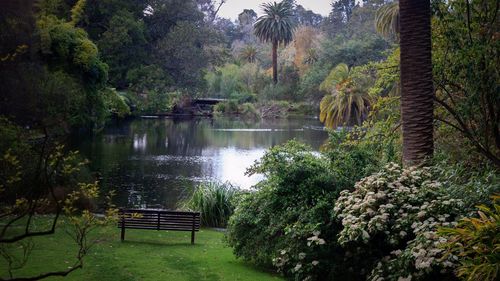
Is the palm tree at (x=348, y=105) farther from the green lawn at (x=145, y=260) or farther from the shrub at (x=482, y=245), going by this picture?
the shrub at (x=482, y=245)

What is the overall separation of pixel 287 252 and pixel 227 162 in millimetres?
21532

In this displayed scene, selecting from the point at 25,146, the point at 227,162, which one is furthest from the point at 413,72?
the point at 227,162

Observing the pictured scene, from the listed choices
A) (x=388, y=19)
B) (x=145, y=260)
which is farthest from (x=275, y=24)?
(x=145, y=260)

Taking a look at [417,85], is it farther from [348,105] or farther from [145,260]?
[348,105]

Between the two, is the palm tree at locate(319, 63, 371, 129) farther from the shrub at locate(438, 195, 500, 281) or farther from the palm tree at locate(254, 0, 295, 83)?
the palm tree at locate(254, 0, 295, 83)

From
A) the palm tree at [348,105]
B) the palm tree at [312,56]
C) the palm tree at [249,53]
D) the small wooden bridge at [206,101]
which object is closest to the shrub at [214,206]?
the palm tree at [348,105]

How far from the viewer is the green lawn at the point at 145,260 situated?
9281mm

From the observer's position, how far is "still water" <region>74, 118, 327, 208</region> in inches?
885

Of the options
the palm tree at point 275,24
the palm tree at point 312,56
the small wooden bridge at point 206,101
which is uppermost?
the palm tree at point 275,24

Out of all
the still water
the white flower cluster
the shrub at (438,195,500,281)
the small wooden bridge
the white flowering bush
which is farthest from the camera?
the small wooden bridge

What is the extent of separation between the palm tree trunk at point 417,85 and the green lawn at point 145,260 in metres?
3.68

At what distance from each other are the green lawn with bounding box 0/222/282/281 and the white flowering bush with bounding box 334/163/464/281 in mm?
2110

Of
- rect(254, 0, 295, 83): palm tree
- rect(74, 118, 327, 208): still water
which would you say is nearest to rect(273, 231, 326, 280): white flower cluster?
rect(74, 118, 327, 208): still water

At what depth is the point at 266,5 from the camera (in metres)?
78.3
